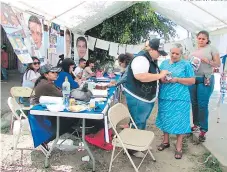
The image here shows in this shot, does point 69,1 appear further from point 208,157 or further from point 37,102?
point 208,157

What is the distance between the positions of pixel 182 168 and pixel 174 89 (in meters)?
A: 0.93

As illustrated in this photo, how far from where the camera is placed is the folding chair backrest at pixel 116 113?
2.63 metres

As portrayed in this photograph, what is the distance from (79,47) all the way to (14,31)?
15.2 ft

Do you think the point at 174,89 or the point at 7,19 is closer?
the point at 174,89

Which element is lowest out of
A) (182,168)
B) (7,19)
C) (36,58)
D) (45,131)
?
(182,168)

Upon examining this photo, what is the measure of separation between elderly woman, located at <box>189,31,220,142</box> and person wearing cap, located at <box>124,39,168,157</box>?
0.90 meters

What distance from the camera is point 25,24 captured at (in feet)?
12.9

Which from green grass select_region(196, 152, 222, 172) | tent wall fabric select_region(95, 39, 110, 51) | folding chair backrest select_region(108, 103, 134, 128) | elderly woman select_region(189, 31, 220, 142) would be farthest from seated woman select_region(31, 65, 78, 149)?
tent wall fabric select_region(95, 39, 110, 51)

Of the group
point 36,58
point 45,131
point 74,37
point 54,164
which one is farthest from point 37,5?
point 74,37

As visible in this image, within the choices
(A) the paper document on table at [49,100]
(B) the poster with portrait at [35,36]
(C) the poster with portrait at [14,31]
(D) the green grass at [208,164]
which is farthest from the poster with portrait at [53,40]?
(D) the green grass at [208,164]

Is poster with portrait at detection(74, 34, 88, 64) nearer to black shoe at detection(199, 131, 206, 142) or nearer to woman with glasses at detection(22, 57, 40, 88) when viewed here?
woman with glasses at detection(22, 57, 40, 88)

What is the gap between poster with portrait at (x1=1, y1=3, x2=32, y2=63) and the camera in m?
3.33

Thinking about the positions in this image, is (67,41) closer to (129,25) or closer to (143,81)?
(129,25)

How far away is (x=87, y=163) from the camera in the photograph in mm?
3029
